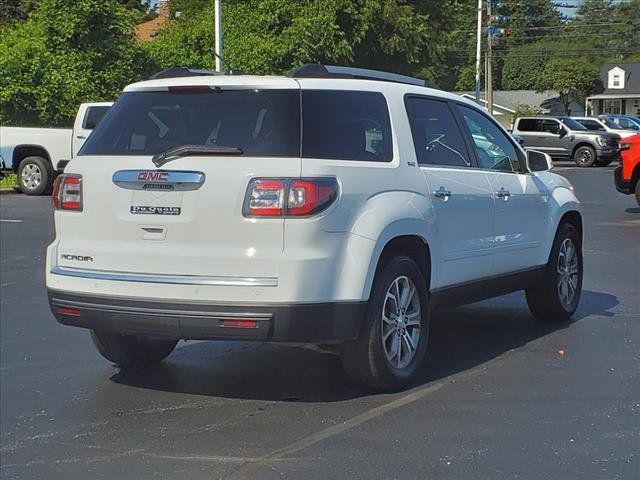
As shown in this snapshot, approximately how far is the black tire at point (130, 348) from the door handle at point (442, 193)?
2.08 metres

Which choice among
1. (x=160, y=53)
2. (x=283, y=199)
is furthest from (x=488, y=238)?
(x=160, y=53)

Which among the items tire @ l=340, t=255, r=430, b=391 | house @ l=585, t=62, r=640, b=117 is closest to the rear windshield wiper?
tire @ l=340, t=255, r=430, b=391

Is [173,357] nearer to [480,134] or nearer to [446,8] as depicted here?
[480,134]

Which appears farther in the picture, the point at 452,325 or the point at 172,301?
the point at 452,325

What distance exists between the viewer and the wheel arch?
20734 mm

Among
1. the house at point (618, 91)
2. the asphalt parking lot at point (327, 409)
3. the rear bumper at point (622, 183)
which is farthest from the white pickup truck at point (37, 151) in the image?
the house at point (618, 91)

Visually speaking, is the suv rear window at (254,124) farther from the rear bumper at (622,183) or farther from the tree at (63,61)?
the tree at (63,61)

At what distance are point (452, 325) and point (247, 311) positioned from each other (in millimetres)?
3034

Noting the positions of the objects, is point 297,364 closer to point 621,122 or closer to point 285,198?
point 285,198

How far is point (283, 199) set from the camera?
4957 mm

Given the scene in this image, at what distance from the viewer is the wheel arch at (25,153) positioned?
20.7 m

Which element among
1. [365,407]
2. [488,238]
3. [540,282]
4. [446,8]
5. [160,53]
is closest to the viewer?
[365,407]

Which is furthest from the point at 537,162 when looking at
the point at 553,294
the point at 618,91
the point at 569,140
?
the point at 618,91

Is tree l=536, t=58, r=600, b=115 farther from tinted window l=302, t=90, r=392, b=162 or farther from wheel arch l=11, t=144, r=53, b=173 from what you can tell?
tinted window l=302, t=90, r=392, b=162
